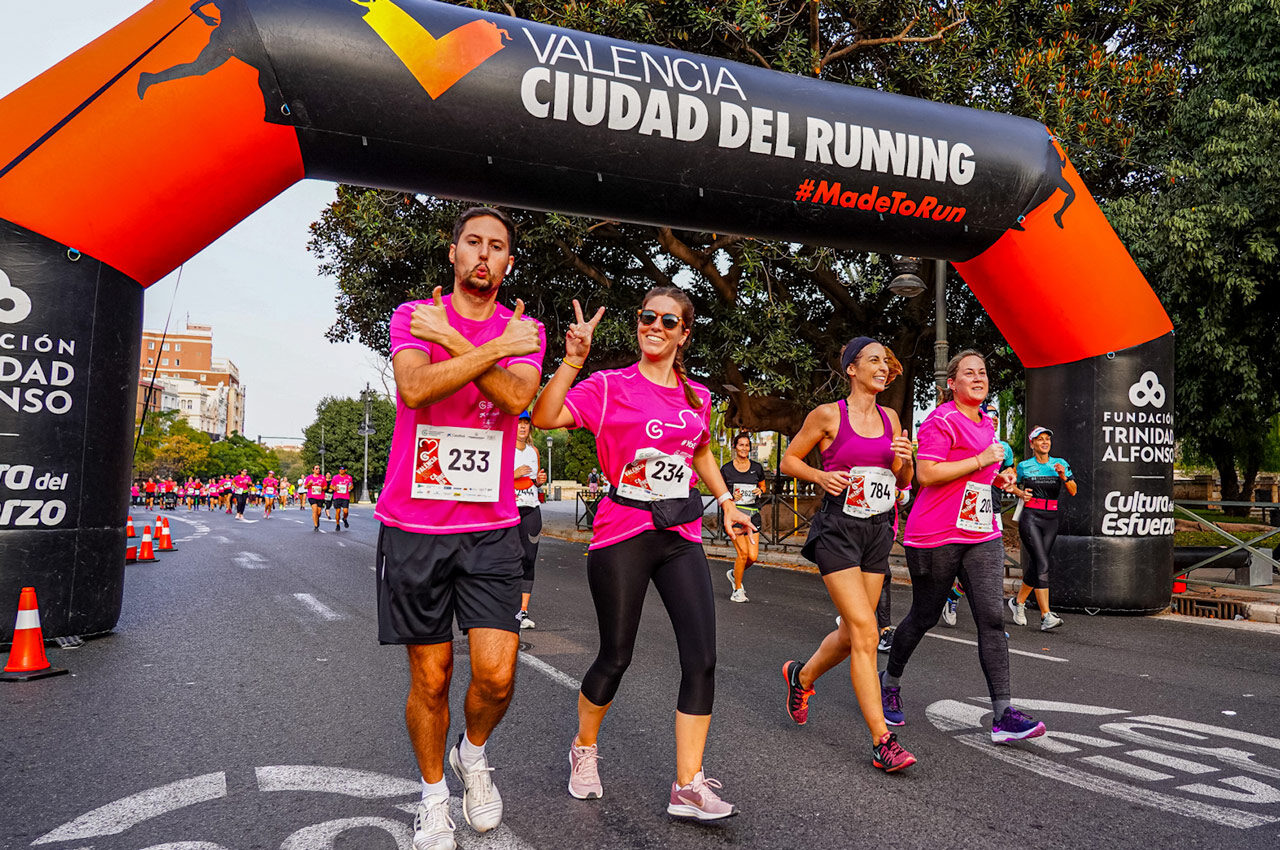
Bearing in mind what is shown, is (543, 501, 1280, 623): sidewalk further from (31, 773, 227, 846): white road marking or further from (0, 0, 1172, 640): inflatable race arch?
(31, 773, 227, 846): white road marking

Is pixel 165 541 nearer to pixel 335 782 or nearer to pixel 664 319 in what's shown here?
pixel 335 782

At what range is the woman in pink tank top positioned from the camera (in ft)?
14.1

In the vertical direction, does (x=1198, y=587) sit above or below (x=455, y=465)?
below

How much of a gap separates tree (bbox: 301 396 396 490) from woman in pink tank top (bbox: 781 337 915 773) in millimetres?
78699

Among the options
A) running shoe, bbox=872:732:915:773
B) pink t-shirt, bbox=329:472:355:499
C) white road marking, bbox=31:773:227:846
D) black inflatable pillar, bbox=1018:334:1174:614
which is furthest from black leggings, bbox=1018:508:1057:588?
pink t-shirt, bbox=329:472:355:499

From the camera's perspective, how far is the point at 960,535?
4.64 metres

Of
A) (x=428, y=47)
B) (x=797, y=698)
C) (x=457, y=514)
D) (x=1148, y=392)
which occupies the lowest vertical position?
(x=797, y=698)

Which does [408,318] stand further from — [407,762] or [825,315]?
[825,315]

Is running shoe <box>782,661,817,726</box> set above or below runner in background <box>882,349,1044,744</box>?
below

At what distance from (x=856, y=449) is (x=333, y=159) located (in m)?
4.42

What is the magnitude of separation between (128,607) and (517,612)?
7356mm

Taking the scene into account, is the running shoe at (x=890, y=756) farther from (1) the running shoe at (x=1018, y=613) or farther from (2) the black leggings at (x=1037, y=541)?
(1) the running shoe at (x=1018, y=613)

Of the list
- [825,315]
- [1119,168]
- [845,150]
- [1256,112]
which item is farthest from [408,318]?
[825,315]

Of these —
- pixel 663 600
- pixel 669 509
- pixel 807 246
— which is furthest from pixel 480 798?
pixel 807 246
